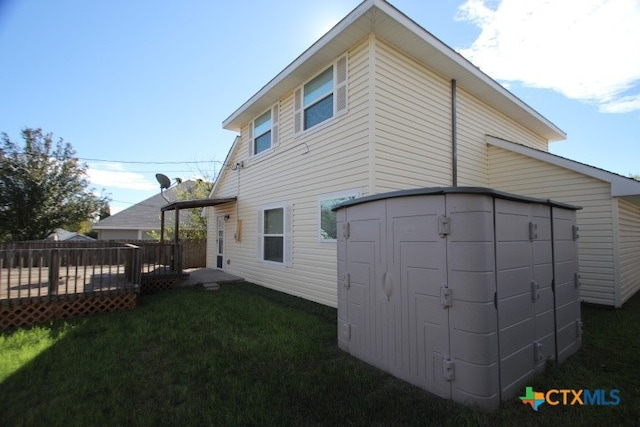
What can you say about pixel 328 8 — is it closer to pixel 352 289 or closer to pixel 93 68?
pixel 352 289

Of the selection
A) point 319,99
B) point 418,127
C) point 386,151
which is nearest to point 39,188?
point 319,99

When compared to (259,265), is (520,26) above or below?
above

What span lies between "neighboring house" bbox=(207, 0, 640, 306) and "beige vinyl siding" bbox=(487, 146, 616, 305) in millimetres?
22

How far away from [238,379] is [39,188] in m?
16.8

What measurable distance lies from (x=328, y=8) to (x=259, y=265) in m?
7.09

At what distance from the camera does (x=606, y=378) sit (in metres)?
3.25

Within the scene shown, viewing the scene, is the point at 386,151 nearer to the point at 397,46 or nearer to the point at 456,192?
the point at 397,46

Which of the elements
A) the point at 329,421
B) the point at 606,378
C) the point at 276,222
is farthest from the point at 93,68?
the point at 606,378

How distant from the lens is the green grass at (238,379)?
2.59m

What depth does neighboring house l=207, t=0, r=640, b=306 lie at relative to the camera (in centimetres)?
606

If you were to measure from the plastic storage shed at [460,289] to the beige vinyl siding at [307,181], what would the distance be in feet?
8.48

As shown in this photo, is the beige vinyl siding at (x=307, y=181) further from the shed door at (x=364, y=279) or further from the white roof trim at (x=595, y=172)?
the white roof trim at (x=595, y=172)

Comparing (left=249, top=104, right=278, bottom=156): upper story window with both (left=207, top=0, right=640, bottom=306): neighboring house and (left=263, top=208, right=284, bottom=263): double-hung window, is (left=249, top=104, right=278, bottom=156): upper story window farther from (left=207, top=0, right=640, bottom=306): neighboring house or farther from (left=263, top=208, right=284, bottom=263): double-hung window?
(left=263, top=208, right=284, bottom=263): double-hung window

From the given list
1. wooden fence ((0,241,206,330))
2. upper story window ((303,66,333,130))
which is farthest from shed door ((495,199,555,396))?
wooden fence ((0,241,206,330))
